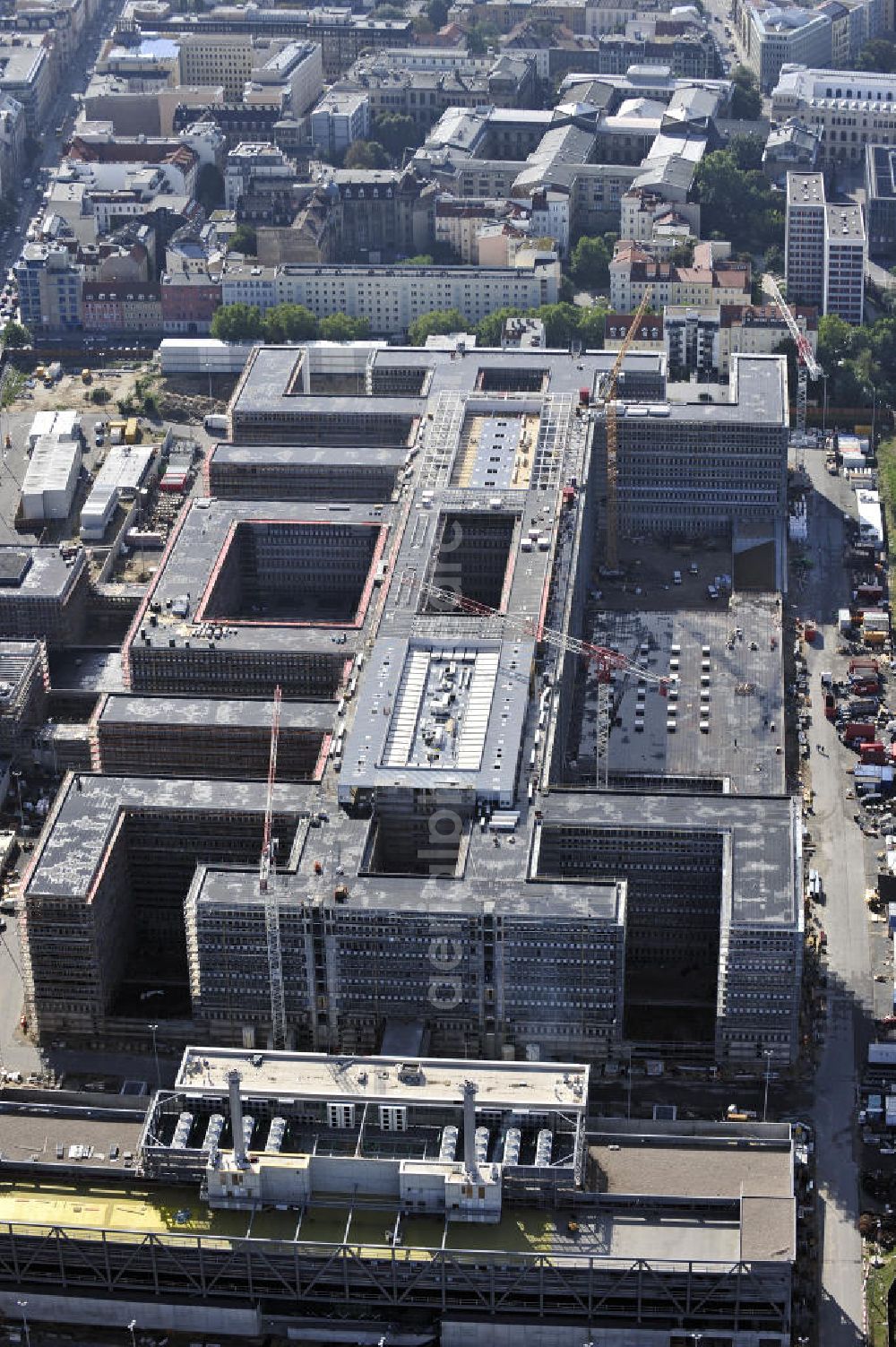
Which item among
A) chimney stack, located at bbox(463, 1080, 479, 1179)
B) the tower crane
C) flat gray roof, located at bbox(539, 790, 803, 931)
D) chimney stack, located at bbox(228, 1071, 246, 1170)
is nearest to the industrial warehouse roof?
chimney stack, located at bbox(228, 1071, 246, 1170)

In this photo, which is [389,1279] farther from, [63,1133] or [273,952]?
[273,952]

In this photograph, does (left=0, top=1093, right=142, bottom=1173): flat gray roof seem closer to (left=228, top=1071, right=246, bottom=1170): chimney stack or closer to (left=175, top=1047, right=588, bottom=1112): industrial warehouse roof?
(left=175, top=1047, right=588, bottom=1112): industrial warehouse roof

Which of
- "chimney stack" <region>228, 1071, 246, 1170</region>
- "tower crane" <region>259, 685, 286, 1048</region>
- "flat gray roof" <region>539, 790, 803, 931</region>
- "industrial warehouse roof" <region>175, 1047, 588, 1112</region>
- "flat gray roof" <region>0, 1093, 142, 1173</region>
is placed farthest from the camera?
"tower crane" <region>259, 685, 286, 1048</region>

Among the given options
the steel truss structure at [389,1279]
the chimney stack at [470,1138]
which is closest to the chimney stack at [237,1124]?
the steel truss structure at [389,1279]

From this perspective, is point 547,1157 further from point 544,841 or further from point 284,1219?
point 544,841

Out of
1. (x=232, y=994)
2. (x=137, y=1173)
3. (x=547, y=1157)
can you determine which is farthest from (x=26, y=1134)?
(x=547, y=1157)

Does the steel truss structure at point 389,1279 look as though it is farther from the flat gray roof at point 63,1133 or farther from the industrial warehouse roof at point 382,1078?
the industrial warehouse roof at point 382,1078

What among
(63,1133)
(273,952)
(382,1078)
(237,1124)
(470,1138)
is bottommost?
(63,1133)

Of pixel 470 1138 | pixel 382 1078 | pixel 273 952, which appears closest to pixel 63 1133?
pixel 382 1078
